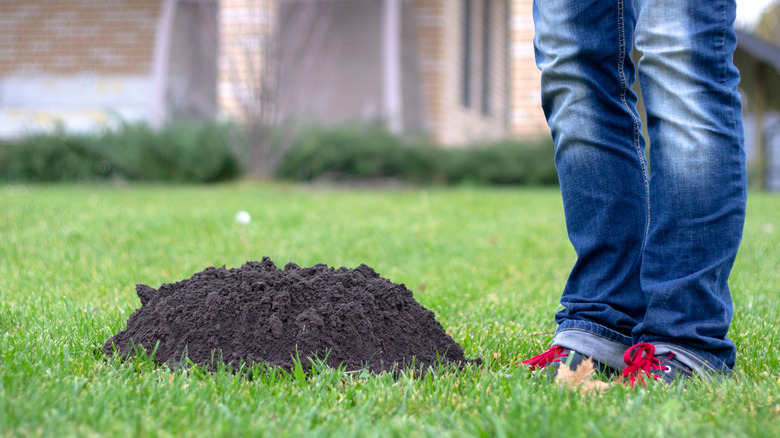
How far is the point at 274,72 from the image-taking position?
28.8ft

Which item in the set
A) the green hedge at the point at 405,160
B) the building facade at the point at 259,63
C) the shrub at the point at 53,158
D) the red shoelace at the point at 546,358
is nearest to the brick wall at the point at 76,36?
the building facade at the point at 259,63

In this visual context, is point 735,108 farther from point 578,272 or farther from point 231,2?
point 231,2

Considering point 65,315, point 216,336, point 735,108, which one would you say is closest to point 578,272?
point 735,108

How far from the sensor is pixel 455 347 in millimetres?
2168

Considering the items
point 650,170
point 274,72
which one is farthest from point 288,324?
point 274,72

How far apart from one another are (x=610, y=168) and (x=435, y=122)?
1013 cm

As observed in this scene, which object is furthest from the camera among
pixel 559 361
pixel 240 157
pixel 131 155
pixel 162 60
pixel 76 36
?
pixel 76 36

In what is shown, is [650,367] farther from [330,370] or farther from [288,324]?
[288,324]

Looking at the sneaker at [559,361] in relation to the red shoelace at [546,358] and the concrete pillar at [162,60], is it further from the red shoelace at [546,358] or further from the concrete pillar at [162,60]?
the concrete pillar at [162,60]

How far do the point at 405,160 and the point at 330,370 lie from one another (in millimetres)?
8734

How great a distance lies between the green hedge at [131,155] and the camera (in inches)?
384

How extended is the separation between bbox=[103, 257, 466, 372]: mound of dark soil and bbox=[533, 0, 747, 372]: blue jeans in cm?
48

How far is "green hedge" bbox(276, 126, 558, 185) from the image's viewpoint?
10.1m

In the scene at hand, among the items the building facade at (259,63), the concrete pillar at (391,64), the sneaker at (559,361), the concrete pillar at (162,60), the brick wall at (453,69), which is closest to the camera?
the sneaker at (559,361)
